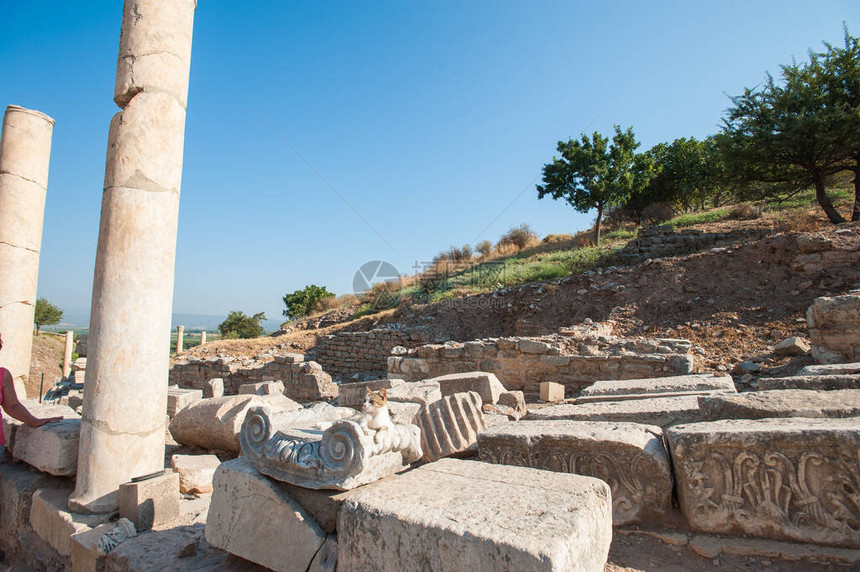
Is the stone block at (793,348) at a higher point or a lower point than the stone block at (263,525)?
higher

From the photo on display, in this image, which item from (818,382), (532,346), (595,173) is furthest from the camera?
(595,173)

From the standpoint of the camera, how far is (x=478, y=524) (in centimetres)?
186

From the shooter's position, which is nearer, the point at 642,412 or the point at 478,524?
the point at 478,524

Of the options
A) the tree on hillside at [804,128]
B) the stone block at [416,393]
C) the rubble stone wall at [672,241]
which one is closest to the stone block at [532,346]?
the stone block at [416,393]

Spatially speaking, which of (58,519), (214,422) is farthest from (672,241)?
(58,519)

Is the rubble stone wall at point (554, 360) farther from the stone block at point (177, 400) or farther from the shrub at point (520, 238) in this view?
the shrub at point (520, 238)

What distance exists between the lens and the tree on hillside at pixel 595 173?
22359 mm

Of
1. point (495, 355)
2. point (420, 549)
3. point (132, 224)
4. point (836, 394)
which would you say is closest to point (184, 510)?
point (132, 224)

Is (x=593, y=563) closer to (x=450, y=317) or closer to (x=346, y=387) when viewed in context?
(x=346, y=387)

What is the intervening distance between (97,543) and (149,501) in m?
0.35

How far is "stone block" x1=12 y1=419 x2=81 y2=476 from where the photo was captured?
12.4 feet

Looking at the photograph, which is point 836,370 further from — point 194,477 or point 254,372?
point 254,372

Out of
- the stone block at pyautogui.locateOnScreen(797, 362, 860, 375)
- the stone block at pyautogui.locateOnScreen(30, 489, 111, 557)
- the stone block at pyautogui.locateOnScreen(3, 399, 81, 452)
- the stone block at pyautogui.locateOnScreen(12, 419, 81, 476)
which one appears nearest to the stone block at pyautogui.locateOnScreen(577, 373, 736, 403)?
the stone block at pyautogui.locateOnScreen(797, 362, 860, 375)

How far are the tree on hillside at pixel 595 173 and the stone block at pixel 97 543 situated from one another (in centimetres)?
2142
